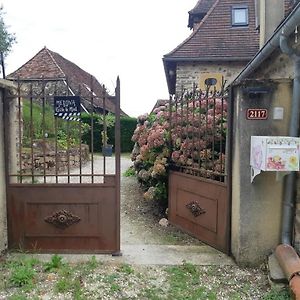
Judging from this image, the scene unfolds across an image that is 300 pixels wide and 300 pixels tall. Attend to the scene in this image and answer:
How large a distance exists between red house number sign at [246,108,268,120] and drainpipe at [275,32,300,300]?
293 mm

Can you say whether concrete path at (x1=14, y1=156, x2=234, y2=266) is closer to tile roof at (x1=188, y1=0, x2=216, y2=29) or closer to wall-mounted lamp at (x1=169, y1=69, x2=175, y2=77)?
wall-mounted lamp at (x1=169, y1=69, x2=175, y2=77)

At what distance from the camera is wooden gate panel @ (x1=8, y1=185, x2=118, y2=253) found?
176 inches

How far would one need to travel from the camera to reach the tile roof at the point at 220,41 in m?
13.3

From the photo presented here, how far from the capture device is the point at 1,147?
14.3 ft

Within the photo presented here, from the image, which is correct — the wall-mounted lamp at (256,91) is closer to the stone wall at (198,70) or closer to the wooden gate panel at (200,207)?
the wooden gate panel at (200,207)

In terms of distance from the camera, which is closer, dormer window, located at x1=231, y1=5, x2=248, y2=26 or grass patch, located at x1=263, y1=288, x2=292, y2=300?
grass patch, located at x1=263, y1=288, x2=292, y2=300

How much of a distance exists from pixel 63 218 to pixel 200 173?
2.13 metres

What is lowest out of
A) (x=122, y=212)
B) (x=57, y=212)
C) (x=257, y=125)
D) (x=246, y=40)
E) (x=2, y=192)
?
(x=122, y=212)

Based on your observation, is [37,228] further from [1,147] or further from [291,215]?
[291,215]

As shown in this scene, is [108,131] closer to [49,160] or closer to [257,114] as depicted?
[49,160]

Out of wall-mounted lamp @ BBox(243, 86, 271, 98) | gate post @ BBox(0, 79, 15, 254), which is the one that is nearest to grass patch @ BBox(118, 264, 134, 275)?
gate post @ BBox(0, 79, 15, 254)

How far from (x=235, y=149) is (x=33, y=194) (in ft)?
8.57

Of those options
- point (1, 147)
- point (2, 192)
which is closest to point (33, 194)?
point (2, 192)

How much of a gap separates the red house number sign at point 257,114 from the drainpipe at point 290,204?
0.29 metres
